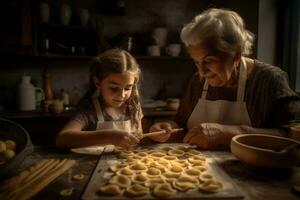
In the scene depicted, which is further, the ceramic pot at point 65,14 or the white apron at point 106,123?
the ceramic pot at point 65,14

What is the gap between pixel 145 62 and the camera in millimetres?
3875

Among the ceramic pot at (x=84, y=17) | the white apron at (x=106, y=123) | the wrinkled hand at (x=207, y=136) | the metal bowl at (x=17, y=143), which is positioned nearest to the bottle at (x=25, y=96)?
the ceramic pot at (x=84, y=17)

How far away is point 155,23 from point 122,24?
0.40 metres

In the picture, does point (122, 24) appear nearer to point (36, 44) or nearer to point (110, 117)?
point (36, 44)

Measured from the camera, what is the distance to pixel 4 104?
3.50 metres

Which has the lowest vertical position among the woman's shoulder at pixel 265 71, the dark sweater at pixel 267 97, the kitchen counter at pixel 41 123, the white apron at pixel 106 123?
the kitchen counter at pixel 41 123

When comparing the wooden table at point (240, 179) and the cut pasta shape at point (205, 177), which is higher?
the cut pasta shape at point (205, 177)

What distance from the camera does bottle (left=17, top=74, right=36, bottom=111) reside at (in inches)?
127

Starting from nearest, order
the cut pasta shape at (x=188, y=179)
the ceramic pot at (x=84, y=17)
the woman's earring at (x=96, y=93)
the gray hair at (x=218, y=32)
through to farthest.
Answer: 1. the cut pasta shape at (x=188, y=179)
2. the gray hair at (x=218, y=32)
3. the woman's earring at (x=96, y=93)
4. the ceramic pot at (x=84, y=17)

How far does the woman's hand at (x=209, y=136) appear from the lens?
4.95 ft

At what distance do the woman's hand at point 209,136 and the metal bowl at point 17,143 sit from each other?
75cm

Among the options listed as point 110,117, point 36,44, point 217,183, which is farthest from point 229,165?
point 36,44

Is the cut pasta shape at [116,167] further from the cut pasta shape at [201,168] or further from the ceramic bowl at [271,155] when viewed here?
the ceramic bowl at [271,155]

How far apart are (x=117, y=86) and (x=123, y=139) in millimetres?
513
